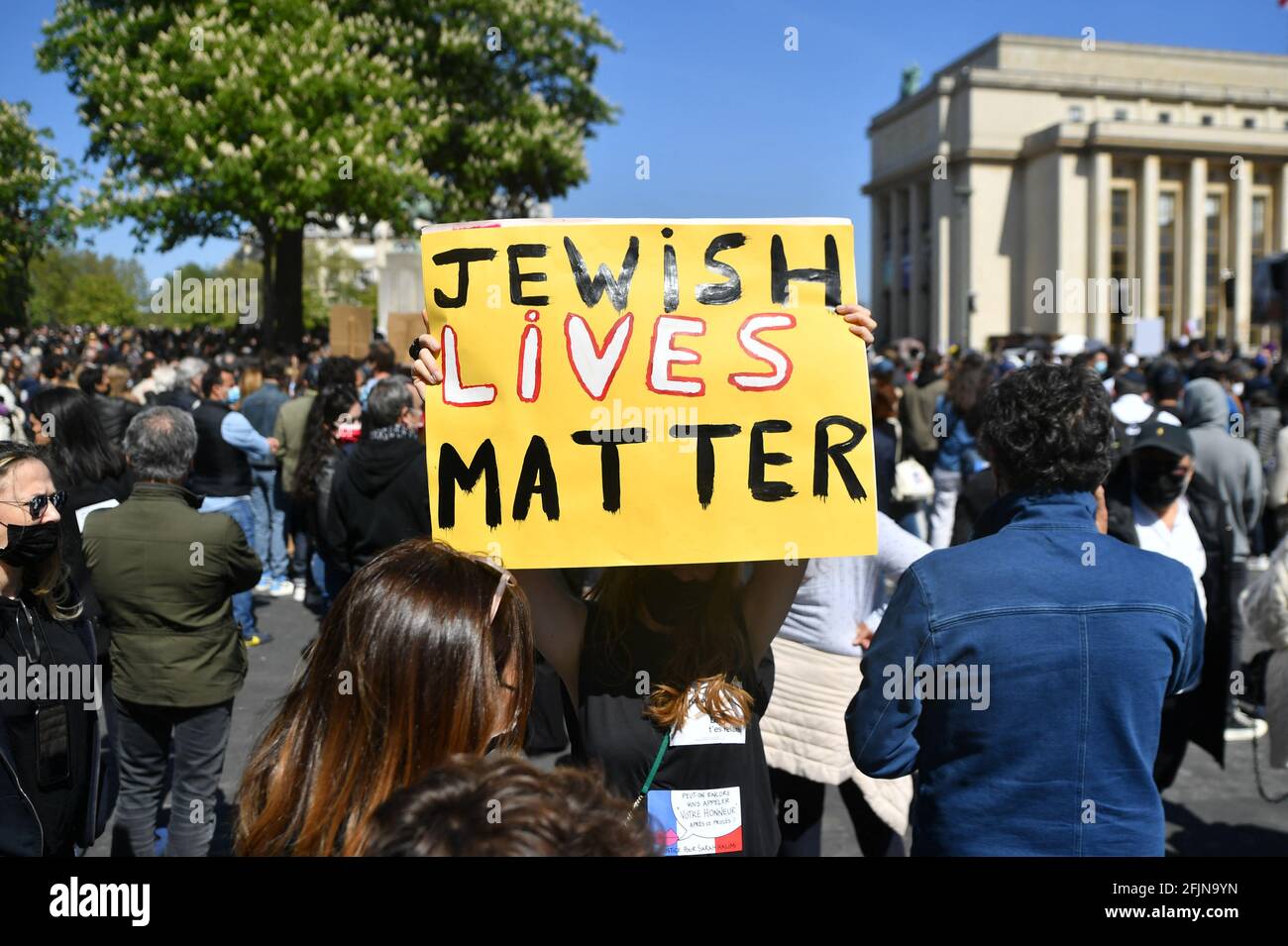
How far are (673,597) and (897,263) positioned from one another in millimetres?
89035

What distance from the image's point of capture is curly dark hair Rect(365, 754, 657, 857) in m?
1.29

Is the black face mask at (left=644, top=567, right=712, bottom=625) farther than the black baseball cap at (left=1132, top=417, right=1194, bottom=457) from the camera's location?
No

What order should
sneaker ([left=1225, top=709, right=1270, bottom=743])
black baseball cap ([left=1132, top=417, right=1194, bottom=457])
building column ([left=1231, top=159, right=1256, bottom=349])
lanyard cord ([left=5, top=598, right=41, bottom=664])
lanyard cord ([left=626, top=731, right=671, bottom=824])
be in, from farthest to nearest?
1. building column ([left=1231, top=159, right=1256, bottom=349])
2. sneaker ([left=1225, top=709, right=1270, bottom=743])
3. black baseball cap ([left=1132, top=417, right=1194, bottom=457])
4. lanyard cord ([left=5, top=598, right=41, bottom=664])
5. lanyard cord ([left=626, top=731, right=671, bottom=824])

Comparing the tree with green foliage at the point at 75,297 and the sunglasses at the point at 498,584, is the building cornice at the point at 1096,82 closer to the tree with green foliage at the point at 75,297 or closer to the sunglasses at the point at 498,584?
the tree with green foliage at the point at 75,297

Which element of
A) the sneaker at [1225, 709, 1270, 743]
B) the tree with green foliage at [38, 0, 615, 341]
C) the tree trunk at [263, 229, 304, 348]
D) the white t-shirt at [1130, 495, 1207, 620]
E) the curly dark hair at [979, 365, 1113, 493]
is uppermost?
the tree with green foliage at [38, 0, 615, 341]

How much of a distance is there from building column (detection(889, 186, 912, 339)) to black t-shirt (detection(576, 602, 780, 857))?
88.0m

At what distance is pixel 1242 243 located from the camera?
244 feet

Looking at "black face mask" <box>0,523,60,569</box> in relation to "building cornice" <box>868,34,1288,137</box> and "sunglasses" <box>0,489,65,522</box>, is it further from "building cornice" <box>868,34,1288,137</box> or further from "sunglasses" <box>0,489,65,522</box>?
"building cornice" <box>868,34,1288,137</box>

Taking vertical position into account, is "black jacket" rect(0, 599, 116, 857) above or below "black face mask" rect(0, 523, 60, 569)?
below

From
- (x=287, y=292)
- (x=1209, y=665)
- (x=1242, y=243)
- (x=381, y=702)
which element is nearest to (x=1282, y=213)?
(x=1242, y=243)

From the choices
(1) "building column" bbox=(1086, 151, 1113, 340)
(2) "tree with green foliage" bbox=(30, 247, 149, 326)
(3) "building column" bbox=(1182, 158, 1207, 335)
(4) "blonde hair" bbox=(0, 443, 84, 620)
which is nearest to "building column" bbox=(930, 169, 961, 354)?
(1) "building column" bbox=(1086, 151, 1113, 340)

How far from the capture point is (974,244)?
75.2 meters

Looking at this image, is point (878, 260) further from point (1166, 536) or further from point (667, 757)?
point (667, 757)

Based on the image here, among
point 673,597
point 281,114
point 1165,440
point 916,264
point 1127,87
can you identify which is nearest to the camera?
point 673,597
